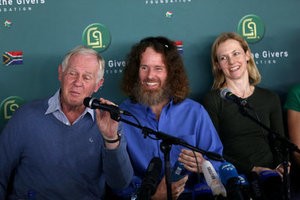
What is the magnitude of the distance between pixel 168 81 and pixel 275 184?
979 mm

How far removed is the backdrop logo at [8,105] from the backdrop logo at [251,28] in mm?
1865

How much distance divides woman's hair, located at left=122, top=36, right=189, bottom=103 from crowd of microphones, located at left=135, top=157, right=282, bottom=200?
0.64m

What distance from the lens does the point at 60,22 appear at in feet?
9.87

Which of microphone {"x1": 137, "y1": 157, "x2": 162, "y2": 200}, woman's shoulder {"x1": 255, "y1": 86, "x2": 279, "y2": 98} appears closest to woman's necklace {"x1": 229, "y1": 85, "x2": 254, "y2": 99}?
woman's shoulder {"x1": 255, "y1": 86, "x2": 279, "y2": 98}

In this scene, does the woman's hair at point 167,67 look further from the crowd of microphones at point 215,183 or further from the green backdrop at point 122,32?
the crowd of microphones at point 215,183

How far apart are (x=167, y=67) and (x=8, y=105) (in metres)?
1.31

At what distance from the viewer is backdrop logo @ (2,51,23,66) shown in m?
3.00

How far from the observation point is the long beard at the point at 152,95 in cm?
261

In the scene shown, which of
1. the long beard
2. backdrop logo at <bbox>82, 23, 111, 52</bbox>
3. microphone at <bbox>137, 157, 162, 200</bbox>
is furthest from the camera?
backdrop logo at <bbox>82, 23, 111, 52</bbox>

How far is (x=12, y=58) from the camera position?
300 cm

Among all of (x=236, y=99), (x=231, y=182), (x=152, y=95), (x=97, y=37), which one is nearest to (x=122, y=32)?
(x=97, y=37)

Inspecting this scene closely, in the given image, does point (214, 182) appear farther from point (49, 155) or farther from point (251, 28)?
point (251, 28)

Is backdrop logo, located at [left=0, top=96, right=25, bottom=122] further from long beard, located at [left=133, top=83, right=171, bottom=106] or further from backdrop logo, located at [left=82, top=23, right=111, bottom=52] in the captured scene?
long beard, located at [left=133, top=83, right=171, bottom=106]

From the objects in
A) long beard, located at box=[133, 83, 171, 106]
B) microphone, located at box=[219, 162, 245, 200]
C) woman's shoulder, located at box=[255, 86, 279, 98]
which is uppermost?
long beard, located at box=[133, 83, 171, 106]
